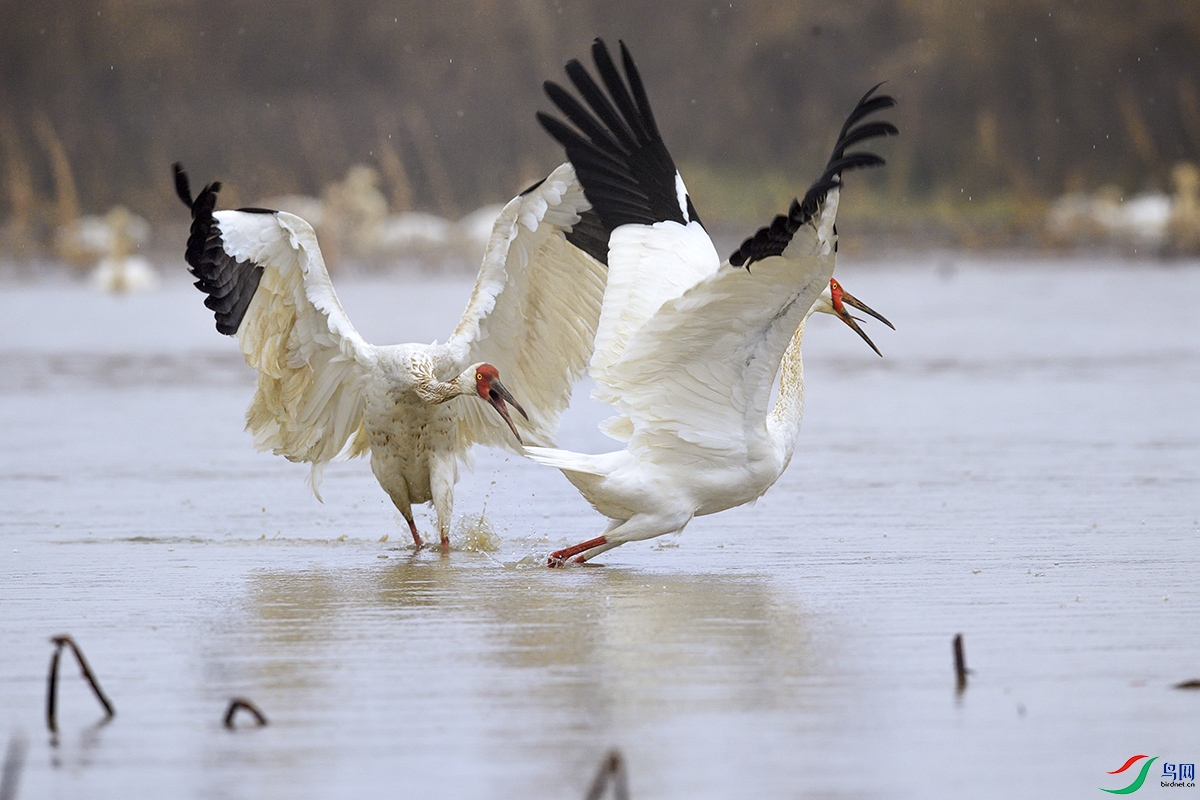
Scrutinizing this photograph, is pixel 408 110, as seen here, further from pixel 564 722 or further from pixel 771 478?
pixel 564 722

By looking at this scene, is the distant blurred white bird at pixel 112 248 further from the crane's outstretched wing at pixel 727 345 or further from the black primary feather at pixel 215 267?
the crane's outstretched wing at pixel 727 345

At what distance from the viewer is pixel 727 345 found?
7594 millimetres

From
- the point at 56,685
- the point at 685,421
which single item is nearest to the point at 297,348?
the point at 685,421

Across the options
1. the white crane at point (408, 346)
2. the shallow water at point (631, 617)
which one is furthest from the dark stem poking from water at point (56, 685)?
the white crane at point (408, 346)

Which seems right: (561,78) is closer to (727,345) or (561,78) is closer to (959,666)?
(727,345)

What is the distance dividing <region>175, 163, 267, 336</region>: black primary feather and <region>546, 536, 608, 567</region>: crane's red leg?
73.4 inches

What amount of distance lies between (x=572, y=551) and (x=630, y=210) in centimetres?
159

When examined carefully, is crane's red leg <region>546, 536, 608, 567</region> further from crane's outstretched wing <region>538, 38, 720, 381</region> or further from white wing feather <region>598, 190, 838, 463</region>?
crane's outstretched wing <region>538, 38, 720, 381</region>

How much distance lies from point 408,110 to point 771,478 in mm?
30110

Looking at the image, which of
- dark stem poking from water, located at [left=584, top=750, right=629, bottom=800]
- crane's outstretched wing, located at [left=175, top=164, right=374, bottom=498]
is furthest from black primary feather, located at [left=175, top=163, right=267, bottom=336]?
dark stem poking from water, located at [left=584, top=750, right=629, bottom=800]

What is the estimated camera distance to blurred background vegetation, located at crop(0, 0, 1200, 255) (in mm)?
35344

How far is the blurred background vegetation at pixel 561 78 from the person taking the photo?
35344 mm

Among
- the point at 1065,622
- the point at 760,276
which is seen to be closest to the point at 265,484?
the point at 760,276

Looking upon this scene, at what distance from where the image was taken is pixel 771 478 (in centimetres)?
802
